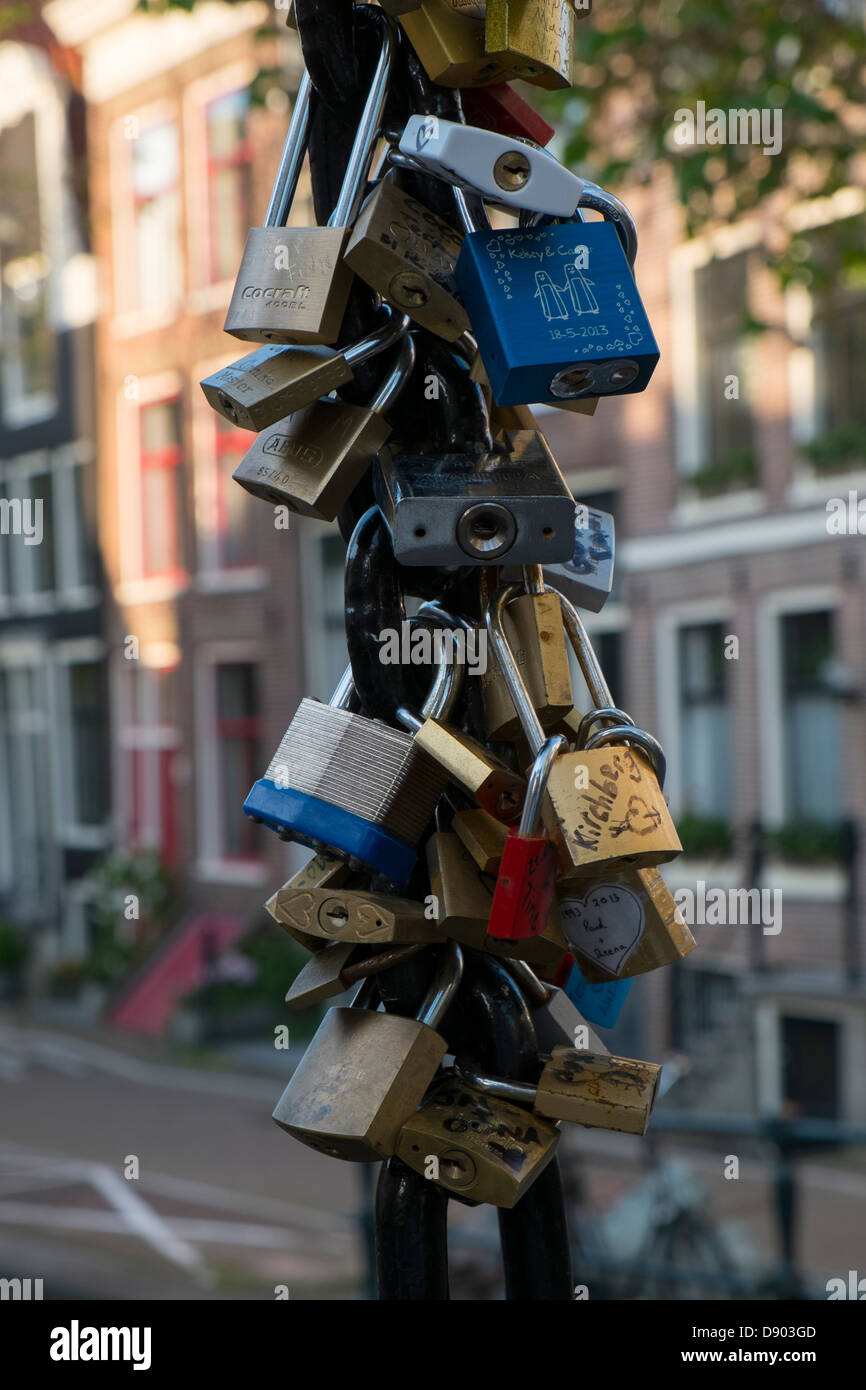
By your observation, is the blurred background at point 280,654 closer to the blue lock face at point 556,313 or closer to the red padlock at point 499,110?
the blue lock face at point 556,313

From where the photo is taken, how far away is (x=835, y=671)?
432 inches

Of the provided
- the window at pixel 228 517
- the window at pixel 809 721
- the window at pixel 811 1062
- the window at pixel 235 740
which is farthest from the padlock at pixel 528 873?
the window at pixel 235 740

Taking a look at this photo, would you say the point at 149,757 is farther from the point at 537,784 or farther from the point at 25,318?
the point at 537,784

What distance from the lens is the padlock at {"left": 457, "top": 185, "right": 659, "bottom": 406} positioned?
2.24 feet

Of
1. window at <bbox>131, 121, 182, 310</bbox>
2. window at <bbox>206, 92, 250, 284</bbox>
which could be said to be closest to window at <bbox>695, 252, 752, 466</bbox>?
window at <bbox>206, 92, 250, 284</bbox>

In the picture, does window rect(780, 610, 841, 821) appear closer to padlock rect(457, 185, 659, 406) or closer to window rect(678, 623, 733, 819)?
window rect(678, 623, 733, 819)

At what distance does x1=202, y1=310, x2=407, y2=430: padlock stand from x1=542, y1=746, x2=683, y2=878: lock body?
23 cm

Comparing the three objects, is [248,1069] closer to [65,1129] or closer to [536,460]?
[65,1129]

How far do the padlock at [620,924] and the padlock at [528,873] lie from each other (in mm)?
43

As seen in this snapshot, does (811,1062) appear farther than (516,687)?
Yes

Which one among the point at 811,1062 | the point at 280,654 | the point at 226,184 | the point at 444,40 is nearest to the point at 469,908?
the point at 444,40

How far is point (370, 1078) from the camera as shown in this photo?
0.72 meters

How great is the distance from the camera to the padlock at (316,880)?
0.73 meters

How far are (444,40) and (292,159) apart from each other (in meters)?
0.12
